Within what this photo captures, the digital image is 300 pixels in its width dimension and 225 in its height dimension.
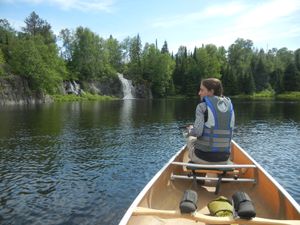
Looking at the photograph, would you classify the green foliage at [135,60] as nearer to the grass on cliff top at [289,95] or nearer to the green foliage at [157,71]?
the green foliage at [157,71]

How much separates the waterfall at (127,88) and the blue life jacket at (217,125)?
10975 centimetres

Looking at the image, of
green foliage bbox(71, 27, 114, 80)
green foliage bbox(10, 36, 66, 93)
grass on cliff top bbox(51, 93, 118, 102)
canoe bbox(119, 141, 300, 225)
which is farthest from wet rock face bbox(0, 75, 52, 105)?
canoe bbox(119, 141, 300, 225)

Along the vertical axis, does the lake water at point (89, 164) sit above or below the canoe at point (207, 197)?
below

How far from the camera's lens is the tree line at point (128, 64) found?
84.6 m

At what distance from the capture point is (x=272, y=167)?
18469mm

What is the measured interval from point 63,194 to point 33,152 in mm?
8977

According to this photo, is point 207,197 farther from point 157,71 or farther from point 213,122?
point 157,71

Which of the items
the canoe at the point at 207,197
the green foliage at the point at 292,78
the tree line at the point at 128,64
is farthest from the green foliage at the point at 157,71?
the canoe at the point at 207,197

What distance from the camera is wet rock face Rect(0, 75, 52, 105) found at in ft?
239

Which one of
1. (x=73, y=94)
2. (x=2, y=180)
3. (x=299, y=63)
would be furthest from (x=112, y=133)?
(x=299, y=63)

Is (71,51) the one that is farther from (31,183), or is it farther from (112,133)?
(31,183)

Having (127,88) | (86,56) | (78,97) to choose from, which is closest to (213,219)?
(78,97)

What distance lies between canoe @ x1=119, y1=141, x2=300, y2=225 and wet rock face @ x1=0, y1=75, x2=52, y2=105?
67.8 meters

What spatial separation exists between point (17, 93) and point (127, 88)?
160ft
